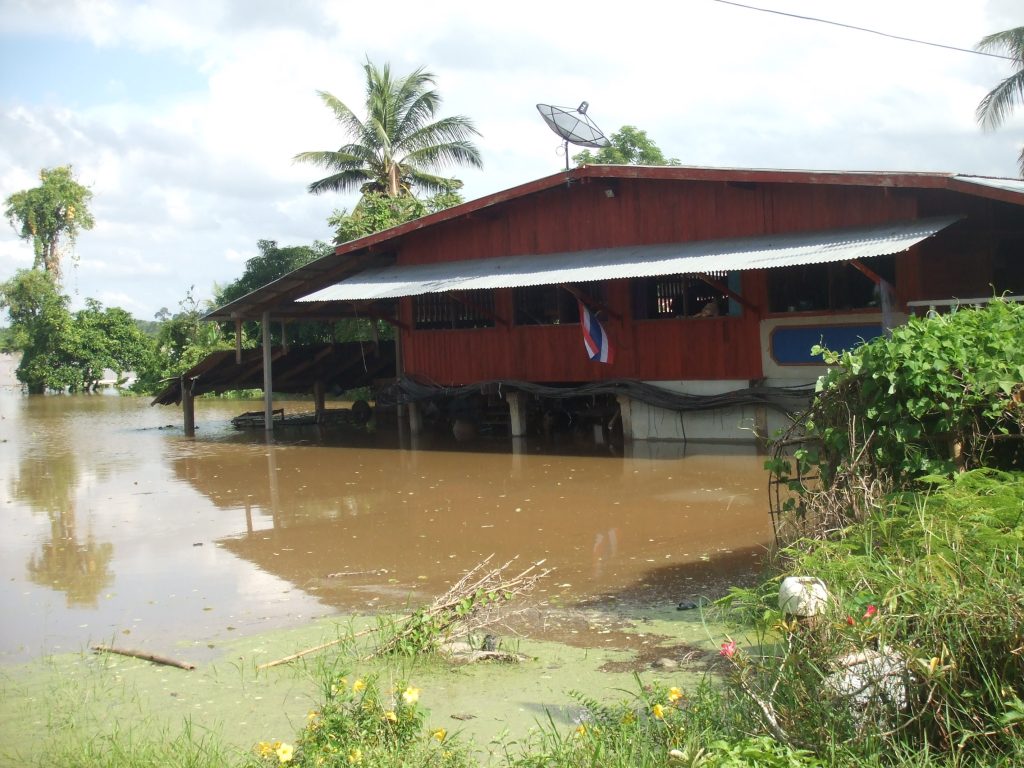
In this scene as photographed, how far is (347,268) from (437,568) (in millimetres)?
12801

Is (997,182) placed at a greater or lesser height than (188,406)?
greater

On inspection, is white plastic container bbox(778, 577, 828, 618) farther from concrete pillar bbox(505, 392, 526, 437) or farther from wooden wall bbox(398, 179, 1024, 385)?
concrete pillar bbox(505, 392, 526, 437)

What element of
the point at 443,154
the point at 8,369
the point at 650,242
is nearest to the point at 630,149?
the point at 443,154

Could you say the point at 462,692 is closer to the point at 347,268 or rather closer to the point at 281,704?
the point at 281,704

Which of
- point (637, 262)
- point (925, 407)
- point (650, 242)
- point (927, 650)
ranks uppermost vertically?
point (650, 242)

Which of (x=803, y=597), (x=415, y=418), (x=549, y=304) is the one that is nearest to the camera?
(x=803, y=597)

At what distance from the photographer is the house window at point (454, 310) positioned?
19.8m

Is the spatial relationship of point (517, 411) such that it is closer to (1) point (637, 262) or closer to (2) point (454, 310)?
(2) point (454, 310)

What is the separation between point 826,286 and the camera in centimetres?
1530

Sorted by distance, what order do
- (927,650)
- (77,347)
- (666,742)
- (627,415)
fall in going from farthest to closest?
(77,347), (627,415), (666,742), (927,650)

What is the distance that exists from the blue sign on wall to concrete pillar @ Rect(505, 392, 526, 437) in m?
4.88

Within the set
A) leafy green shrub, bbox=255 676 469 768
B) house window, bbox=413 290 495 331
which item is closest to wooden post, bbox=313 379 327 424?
house window, bbox=413 290 495 331

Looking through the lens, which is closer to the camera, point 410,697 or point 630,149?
point 410,697

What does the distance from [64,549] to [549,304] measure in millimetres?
10276
